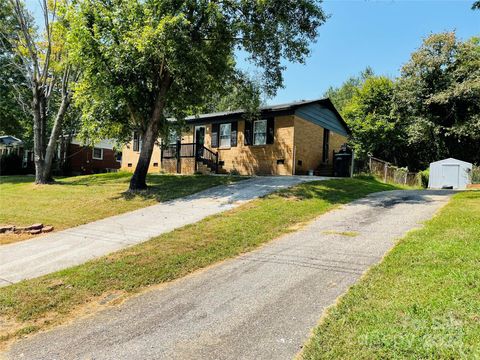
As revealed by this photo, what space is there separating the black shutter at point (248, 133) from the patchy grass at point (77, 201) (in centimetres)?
335

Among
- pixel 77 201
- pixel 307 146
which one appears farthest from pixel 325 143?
pixel 77 201

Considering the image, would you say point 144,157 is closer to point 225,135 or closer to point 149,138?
point 149,138

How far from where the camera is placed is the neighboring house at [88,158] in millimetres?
33441

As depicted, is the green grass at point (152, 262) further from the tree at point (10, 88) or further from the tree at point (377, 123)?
the tree at point (377, 123)

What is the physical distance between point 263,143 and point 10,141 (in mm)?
31060

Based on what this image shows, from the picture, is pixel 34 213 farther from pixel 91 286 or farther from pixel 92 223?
pixel 91 286

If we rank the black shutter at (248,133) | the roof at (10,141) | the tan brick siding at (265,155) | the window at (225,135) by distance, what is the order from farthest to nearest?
the roof at (10,141) → the window at (225,135) → the black shutter at (248,133) → the tan brick siding at (265,155)

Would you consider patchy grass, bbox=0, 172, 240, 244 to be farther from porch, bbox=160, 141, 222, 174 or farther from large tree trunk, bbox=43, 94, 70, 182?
porch, bbox=160, 141, 222, 174

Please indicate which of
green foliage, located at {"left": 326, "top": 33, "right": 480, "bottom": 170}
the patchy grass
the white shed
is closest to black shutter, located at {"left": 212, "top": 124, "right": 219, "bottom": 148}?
the patchy grass

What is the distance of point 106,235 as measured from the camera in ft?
29.3

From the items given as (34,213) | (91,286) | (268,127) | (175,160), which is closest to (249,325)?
(91,286)

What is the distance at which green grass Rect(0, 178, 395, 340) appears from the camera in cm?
489

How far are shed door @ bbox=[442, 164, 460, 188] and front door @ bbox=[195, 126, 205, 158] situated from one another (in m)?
15.6

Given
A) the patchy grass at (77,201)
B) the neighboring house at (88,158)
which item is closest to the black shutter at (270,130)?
the patchy grass at (77,201)
